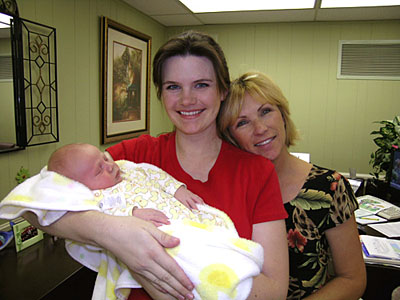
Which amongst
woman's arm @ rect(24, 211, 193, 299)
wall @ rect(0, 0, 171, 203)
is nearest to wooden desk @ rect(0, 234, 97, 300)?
wall @ rect(0, 0, 171, 203)

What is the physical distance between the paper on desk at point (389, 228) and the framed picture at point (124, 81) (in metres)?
2.52

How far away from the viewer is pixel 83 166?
1139mm

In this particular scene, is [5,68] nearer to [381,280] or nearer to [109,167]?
[109,167]

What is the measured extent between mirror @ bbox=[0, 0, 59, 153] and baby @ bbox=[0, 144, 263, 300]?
1.27 m

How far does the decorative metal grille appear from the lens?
2.27 meters

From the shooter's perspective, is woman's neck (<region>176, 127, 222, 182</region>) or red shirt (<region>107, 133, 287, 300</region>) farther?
woman's neck (<region>176, 127, 222, 182</region>)

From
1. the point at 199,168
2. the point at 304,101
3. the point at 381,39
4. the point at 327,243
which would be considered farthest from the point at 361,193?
the point at 199,168

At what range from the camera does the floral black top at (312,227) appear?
1.30 meters

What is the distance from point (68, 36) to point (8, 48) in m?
0.73

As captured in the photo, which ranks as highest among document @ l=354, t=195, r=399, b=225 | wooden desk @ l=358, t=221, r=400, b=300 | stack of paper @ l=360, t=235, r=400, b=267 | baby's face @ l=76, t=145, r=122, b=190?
baby's face @ l=76, t=145, r=122, b=190

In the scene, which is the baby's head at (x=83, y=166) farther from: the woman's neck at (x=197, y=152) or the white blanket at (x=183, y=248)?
the woman's neck at (x=197, y=152)

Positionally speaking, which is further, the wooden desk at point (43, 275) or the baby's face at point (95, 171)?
the wooden desk at point (43, 275)

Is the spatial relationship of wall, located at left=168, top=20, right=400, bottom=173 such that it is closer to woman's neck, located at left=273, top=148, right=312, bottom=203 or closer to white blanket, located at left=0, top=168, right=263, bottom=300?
woman's neck, located at left=273, top=148, right=312, bottom=203

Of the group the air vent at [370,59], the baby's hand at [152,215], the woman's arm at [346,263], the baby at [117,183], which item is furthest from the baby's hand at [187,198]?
the air vent at [370,59]
